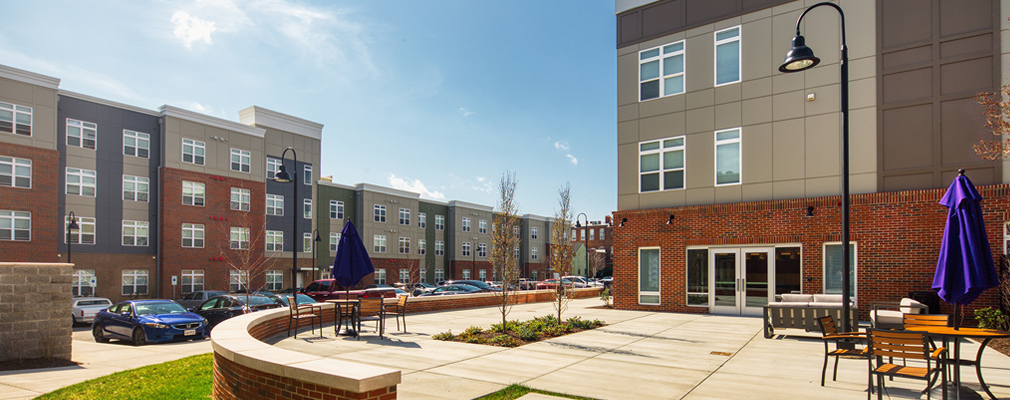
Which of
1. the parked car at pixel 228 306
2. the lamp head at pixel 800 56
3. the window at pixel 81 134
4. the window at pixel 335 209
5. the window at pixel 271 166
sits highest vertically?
the window at pixel 81 134

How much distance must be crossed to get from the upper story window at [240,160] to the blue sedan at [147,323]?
2624cm

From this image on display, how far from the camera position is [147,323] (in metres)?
17.2

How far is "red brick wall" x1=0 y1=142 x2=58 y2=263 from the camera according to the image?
32.3 m

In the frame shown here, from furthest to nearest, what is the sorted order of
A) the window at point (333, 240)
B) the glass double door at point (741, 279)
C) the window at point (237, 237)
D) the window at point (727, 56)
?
the window at point (333, 240)
the window at point (237, 237)
the window at point (727, 56)
the glass double door at point (741, 279)

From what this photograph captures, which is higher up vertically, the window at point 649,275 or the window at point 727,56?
the window at point 727,56

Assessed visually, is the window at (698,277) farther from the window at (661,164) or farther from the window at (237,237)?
the window at (237,237)

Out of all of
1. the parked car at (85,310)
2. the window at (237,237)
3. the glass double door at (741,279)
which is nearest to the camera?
the glass double door at (741,279)

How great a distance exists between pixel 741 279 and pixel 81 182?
38084mm

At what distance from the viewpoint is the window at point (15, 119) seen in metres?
32.4

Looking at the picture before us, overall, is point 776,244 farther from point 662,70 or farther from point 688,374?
point 688,374

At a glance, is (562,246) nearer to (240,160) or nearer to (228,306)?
(228,306)

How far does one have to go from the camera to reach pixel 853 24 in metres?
17.4

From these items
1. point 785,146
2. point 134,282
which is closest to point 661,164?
point 785,146

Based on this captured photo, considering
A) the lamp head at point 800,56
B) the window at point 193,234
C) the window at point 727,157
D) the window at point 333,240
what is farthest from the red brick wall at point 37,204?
the lamp head at point 800,56
